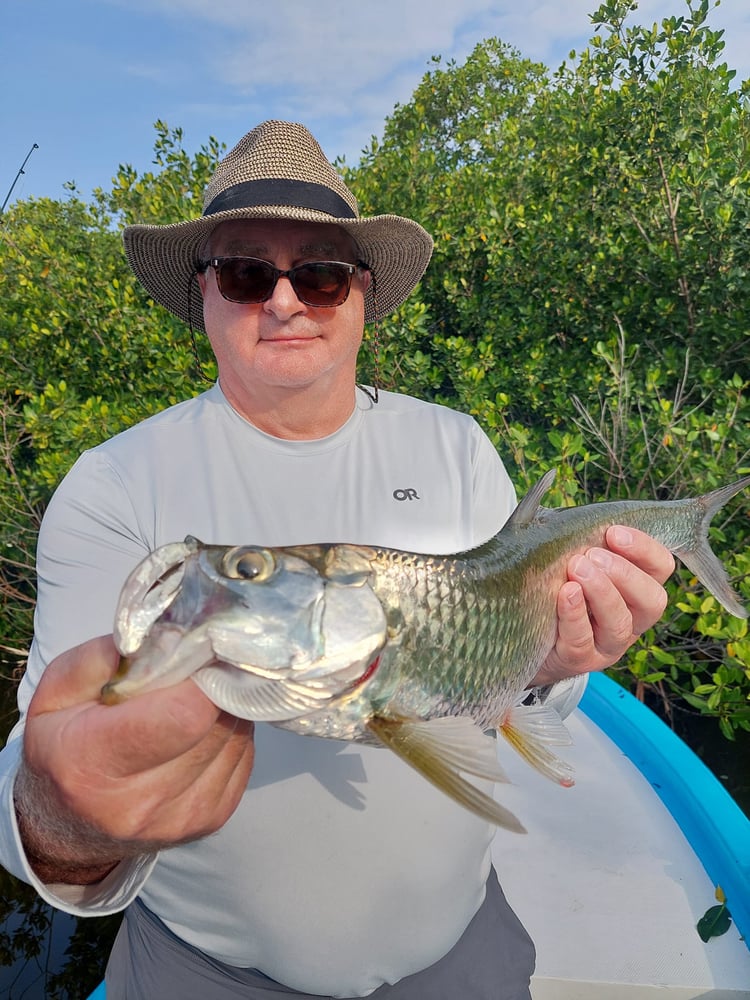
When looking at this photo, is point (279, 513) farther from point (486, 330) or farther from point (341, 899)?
point (486, 330)

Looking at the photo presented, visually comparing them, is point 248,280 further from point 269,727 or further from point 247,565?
point 269,727

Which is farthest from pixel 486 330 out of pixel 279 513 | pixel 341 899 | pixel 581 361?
pixel 341 899

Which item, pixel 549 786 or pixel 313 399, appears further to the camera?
pixel 549 786

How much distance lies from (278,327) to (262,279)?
195 mm

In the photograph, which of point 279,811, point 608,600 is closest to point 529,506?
point 608,600

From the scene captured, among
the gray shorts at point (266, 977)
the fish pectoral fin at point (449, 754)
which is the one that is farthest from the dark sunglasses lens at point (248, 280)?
the gray shorts at point (266, 977)

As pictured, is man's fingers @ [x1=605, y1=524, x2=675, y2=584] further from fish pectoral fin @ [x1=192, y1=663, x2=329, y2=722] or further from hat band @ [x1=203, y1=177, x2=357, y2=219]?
hat band @ [x1=203, y1=177, x2=357, y2=219]

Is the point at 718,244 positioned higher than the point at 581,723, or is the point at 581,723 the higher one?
the point at 718,244

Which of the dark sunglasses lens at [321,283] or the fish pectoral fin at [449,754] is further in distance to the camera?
the dark sunglasses lens at [321,283]

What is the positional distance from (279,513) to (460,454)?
2.61ft

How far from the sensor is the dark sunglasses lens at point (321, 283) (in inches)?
91.2

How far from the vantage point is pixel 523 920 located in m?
2.81

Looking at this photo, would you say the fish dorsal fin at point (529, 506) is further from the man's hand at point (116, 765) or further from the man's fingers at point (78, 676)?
the man's fingers at point (78, 676)

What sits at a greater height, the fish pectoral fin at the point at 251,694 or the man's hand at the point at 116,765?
the fish pectoral fin at the point at 251,694
